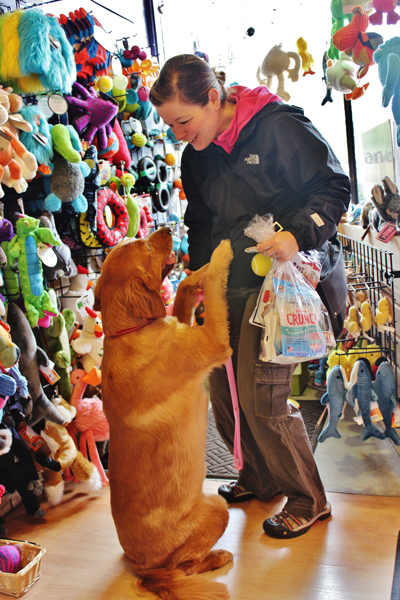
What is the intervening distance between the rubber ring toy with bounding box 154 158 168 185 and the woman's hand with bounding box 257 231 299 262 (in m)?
2.16

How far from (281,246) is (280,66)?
2064mm

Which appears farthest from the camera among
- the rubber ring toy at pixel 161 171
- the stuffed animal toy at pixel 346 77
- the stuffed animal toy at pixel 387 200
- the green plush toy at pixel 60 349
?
the rubber ring toy at pixel 161 171

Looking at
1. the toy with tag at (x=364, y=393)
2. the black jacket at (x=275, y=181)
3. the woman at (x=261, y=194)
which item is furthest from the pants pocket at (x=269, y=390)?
the toy with tag at (x=364, y=393)

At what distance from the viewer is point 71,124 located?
2.26 metres

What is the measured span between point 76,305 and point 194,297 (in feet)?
2.78

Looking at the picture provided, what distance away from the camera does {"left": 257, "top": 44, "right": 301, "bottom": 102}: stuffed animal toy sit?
113 inches

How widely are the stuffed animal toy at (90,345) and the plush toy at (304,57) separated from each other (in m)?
2.08

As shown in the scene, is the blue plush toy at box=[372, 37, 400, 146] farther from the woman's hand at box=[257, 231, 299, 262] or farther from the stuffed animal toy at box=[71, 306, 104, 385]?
the stuffed animal toy at box=[71, 306, 104, 385]

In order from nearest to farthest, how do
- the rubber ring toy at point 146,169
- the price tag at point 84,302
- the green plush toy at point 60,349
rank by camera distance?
the green plush toy at point 60,349
the price tag at point 84,302
the rubber ring toy at point 146,169

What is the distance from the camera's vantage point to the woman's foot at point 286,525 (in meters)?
1.62

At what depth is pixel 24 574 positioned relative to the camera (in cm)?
150

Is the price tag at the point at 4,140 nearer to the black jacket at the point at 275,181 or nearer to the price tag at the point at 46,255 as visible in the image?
the price tag at the point at 46,255

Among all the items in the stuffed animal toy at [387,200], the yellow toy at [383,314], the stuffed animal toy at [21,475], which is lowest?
the stuffed animal toy at [21,475]

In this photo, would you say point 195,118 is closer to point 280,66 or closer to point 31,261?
point 31,261
